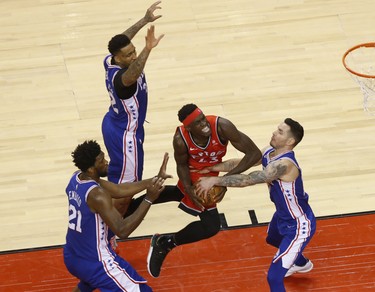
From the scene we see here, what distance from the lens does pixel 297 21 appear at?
9344 mm

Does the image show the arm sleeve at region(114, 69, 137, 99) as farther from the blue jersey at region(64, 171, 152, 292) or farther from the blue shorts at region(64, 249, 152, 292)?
the blue shorts at region(64, 249, 152, 292)

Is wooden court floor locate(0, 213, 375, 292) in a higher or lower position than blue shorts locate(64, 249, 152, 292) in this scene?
lower

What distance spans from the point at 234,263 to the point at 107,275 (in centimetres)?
126

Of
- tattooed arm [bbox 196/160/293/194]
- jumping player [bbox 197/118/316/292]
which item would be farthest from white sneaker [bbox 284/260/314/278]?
tattooed arm [bbox 196/160/293/194]

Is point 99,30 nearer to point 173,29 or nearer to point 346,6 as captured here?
point 173,29

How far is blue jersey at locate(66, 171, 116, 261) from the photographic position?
5555 millimetres

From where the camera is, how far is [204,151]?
618 cm

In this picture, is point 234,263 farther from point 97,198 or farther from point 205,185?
point 97,198

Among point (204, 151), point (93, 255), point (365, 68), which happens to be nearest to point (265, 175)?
point (204, 151)

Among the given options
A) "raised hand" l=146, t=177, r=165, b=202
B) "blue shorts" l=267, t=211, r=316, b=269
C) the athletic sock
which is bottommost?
the athletic sock

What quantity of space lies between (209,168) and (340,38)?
3373 mm

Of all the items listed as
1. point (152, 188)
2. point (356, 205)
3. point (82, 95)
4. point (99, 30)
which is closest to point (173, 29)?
point (99, 30)

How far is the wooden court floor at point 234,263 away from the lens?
636 centimetres

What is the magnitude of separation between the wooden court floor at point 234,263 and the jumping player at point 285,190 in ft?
1.34
